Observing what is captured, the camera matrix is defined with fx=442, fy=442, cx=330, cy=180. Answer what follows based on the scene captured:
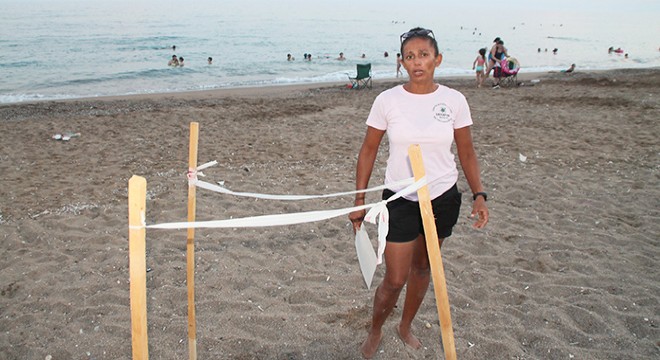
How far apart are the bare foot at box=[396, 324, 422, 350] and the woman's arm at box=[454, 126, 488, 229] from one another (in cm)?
91

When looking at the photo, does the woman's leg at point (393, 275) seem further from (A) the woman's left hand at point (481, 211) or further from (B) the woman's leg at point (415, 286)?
(A) the woman's left hand at point (481, 211)

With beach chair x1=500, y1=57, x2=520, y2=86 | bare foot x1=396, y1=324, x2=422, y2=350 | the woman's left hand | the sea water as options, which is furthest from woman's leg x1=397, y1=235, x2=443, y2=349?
the sea water

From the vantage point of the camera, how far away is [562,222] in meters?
4.37

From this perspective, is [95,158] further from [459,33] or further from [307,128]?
[459,33]

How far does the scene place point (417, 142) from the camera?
209 cm

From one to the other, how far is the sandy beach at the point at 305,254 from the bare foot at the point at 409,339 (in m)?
0.04

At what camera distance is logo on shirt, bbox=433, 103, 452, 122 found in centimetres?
211

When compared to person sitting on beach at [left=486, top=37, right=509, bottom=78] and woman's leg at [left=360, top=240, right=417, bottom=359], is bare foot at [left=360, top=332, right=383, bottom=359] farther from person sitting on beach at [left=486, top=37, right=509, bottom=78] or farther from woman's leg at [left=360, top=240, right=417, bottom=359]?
person sitting on beach at [left=486, top=37, right=509, bottom=78]

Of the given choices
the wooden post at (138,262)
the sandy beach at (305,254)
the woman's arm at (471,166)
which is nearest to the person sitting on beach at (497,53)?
the sandy beach at (305,254)

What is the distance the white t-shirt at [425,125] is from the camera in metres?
2.09

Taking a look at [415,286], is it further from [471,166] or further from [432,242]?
[432,242]

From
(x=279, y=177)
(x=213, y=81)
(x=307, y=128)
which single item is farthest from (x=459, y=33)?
(x=279, y=177)

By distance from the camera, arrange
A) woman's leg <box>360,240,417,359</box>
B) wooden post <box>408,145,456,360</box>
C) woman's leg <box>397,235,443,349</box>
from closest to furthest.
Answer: wooden post <box>408,145,456,360</box>, woman's leg <box>360,240,417,359</box>, woman's leg <box>397,235,443,349</box>

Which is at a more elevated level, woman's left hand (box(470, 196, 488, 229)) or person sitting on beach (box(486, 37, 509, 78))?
person sitting on beach (box(486, 37, 509, 78))
